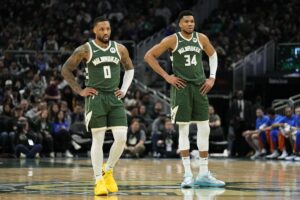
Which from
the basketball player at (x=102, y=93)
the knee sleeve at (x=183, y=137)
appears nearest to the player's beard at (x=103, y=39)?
the basketball player at (x=102, y=93)

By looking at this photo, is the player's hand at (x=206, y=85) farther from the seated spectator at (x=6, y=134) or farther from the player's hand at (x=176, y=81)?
the seated spectator at (x=6, y=134)

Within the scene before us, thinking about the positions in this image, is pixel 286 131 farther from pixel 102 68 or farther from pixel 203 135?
pixel 102 68

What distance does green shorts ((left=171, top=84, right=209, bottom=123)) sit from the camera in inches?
457

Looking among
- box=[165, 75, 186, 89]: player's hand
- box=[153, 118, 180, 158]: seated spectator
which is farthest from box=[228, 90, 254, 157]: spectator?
box=[165, 75, 186, 89]: player's hand

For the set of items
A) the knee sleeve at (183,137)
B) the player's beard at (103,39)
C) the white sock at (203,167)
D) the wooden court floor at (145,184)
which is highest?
the player's beard at (103,39)

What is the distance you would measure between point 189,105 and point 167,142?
10.6 meters

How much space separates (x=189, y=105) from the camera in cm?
1162

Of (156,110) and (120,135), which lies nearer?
(120,135)

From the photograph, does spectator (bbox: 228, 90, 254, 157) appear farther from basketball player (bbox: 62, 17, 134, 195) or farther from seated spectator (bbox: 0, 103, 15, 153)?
basketball player (bbox: 62, 17, 134, 195)

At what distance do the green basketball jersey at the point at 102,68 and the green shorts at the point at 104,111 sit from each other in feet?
0.39

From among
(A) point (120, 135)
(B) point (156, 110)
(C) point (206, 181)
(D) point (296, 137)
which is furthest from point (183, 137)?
(B) point (156, 110)

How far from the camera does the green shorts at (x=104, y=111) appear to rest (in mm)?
10641

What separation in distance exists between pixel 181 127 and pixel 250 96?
16.8 m

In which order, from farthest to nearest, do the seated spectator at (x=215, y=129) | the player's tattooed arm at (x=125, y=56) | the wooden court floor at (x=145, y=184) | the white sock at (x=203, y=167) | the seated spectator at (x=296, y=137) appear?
the seated spectator at (x=215, y=129)
the seated spectator at (x=296, y=137)
the white sock at (x=203, y=167)
the player's tattooed arm at (x=125, y=56)
the wooden court floor at (x=145, y=184)
